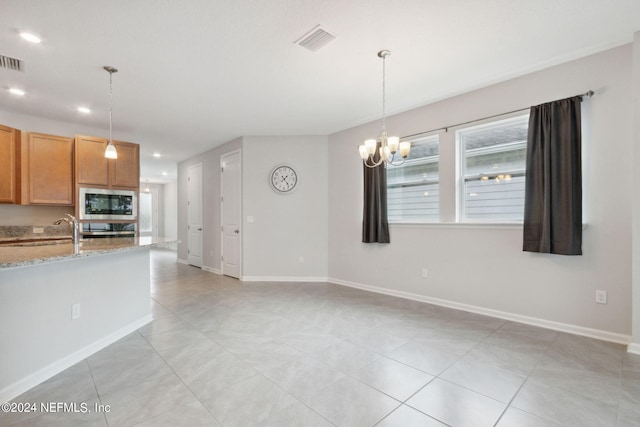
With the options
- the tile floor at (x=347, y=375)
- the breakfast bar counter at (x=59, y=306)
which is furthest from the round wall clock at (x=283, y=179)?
the breakfast bar counter at (x=59, y=306)

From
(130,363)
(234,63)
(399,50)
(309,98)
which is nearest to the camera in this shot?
(130,363)

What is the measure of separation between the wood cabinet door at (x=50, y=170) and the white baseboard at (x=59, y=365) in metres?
2.65

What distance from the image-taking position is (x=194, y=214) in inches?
282

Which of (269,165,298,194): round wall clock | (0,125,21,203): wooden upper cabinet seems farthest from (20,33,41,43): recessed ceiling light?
(269,165,298,194): round wall clock

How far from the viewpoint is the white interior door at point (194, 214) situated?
274 inches

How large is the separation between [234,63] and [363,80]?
4.65ft

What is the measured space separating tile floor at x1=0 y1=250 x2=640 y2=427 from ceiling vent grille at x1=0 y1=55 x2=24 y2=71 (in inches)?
113

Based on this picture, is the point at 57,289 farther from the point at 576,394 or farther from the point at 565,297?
the point at 565,297

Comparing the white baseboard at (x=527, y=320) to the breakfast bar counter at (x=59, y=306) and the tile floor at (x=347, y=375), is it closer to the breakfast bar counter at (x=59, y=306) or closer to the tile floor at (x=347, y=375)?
the tile floor at (x=347, y=375)

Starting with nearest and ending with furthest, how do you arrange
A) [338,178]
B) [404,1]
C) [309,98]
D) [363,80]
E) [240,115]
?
[404,1] < [363,80] < [309,98] < [240,115] < [338,178]

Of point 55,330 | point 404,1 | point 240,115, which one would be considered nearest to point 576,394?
point 404,1

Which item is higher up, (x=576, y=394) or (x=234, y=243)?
(x=234, y=243)

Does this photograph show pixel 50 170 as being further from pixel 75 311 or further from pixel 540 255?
pixel 540 255

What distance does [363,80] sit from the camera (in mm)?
3330
